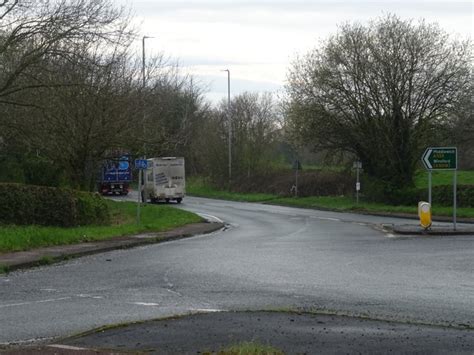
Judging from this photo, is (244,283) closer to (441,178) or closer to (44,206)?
(44,206)

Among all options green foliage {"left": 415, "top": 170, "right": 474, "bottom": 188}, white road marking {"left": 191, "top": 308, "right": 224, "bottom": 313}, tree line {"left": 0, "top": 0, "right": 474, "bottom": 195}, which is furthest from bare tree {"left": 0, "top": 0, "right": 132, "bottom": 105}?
green foliage {"left": 415, "top": 170, "right": 474, "bottom": 188}

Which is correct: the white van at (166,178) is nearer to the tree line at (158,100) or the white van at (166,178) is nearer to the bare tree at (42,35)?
the tree line at (158,100)

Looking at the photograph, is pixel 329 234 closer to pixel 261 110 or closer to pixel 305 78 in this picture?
pixel 305 78

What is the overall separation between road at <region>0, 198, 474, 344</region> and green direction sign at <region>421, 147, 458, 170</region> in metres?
4.82

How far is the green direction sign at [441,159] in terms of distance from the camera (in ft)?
87.1

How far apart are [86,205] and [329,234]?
8.91m

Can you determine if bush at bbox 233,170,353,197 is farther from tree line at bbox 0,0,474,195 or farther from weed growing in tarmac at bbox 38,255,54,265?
weed growing in tarmac at bbox 38,255,54,265

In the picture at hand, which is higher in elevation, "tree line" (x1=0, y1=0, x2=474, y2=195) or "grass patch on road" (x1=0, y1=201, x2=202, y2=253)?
"tree line" (x1=0, y1=0, x2=474, y2=195)

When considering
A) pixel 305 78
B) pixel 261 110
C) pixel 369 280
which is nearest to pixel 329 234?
pixel 369 280

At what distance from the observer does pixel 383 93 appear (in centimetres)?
4406

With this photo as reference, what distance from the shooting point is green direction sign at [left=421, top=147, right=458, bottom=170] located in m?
26.6

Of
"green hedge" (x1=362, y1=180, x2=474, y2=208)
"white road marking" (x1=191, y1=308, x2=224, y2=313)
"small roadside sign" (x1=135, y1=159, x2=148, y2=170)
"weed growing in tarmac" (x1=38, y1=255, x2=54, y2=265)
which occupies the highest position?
"small roadside sign" (x1=135, y1=159, x2=148, y2=170)

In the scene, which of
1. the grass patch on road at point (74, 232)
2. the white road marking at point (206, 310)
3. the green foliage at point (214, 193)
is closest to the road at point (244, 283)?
the white road marking at point (206, 310)

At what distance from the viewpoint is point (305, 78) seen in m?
47.6
